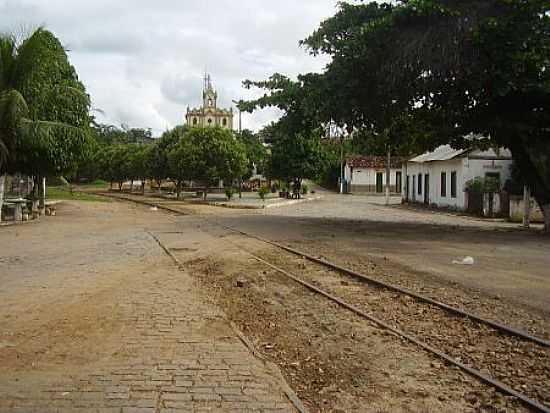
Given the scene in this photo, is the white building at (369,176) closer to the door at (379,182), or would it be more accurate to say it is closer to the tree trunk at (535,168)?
the door at (379,182)

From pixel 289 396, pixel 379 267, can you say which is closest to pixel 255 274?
pixel 379 267

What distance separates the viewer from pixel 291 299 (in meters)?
9.91

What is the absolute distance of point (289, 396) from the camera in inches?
207

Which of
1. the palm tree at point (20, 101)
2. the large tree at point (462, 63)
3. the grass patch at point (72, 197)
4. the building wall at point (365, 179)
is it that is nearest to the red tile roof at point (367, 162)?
the building wall at point (365, 179)

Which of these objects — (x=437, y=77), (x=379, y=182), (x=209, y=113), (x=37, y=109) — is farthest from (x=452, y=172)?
(x=209, y=113)

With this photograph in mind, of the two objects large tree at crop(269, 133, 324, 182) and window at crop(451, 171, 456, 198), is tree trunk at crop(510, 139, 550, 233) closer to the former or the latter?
window at crop(451, 171, 456, 198)

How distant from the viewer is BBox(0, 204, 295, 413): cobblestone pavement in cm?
512

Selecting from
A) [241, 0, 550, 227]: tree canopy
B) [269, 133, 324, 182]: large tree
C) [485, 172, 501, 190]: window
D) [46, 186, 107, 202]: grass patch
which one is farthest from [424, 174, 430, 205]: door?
[46, 186, 107, 202]: grass patch

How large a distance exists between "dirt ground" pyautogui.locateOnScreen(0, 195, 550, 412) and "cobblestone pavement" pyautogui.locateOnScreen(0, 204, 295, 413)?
1.8 inches

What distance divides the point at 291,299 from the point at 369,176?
225ft

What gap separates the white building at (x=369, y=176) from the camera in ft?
252

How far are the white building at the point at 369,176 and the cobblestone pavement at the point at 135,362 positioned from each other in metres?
68.3

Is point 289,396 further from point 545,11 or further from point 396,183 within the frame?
point 396,183

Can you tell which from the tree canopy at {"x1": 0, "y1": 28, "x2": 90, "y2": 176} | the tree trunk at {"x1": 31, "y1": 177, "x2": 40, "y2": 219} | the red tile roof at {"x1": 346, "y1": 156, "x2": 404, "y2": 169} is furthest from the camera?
the red tile roof at {"x1": 346, "y1": 156, "x2": 404, "y2": 169}
